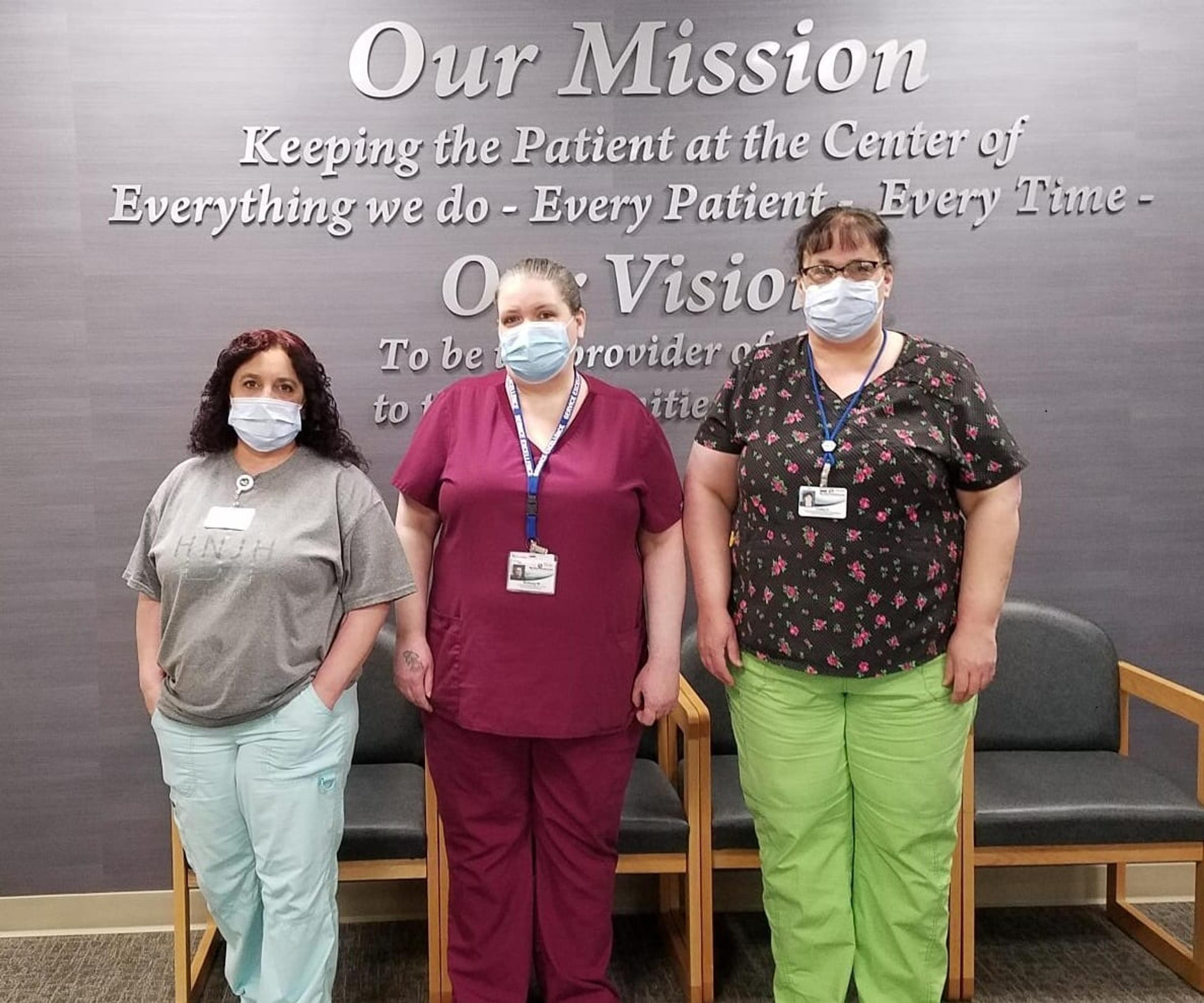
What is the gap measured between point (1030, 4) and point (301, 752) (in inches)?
103

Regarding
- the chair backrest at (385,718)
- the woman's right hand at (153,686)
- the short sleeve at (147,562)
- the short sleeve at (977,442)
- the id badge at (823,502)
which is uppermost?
the short sleeve at (977,442)

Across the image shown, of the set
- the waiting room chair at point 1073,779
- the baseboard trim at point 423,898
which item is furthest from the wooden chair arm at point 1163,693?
the baseboard trim at point 423,898

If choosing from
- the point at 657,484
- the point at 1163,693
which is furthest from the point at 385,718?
the point at 1163,693

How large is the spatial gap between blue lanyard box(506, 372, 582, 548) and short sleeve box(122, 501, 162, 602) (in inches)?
28.2

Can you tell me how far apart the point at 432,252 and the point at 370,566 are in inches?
41.8

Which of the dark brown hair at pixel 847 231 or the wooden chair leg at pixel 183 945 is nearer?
the dark brown hair at pixel 847 231

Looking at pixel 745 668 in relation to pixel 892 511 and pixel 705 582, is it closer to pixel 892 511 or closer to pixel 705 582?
pixel 705 582

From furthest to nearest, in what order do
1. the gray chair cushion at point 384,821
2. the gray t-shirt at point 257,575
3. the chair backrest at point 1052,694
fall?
the chair backrest at point 1052,694
the gray chair cushion at point 384,821
the gray t-shirt at point 257,575

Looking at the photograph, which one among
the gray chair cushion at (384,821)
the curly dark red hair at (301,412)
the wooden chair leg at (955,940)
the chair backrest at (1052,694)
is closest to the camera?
the curly dark red hair at (301,412)

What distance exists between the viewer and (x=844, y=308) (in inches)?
75.4

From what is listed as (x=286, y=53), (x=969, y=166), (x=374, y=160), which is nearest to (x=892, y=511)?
(x=969, y=166)

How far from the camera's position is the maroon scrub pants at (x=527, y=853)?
208 cm

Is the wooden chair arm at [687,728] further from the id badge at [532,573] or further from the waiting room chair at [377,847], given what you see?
the waiting room chair at [377,847]

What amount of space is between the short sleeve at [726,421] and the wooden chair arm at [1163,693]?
4.46ft
